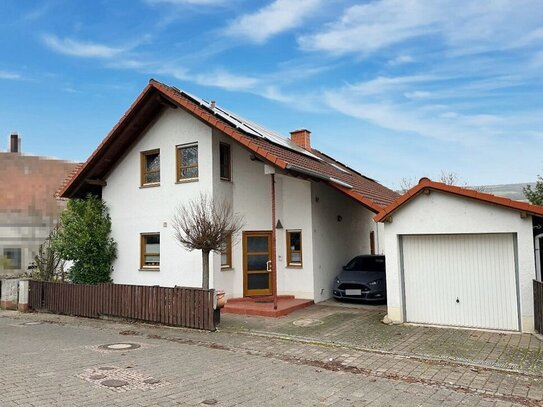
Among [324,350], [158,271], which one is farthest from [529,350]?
[158,271]

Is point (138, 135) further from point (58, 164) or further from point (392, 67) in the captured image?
point (58, 164)

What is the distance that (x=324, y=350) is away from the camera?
8914 mm

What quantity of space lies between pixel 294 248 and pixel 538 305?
7467 millimetres

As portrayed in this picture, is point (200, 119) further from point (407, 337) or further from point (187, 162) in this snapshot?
point (407, 337)

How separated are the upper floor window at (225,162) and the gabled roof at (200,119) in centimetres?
98

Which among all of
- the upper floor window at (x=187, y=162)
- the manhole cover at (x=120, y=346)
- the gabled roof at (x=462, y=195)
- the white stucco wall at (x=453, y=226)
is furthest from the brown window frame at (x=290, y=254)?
the manhole cover at (x=120, y=346)

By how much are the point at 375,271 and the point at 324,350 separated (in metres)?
6.25

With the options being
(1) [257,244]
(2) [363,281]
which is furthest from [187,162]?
(2) [363,281]

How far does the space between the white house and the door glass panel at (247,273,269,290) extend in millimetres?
34

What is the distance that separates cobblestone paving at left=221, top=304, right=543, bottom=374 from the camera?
8.07 metres

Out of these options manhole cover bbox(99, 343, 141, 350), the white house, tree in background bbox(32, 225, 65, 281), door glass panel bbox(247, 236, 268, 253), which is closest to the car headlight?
the white house

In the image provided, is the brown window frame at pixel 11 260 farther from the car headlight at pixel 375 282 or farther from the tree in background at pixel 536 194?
the tree in background at pixel 536 194

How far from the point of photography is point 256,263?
15070 millimetres

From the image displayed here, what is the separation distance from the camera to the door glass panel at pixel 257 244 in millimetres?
15070
